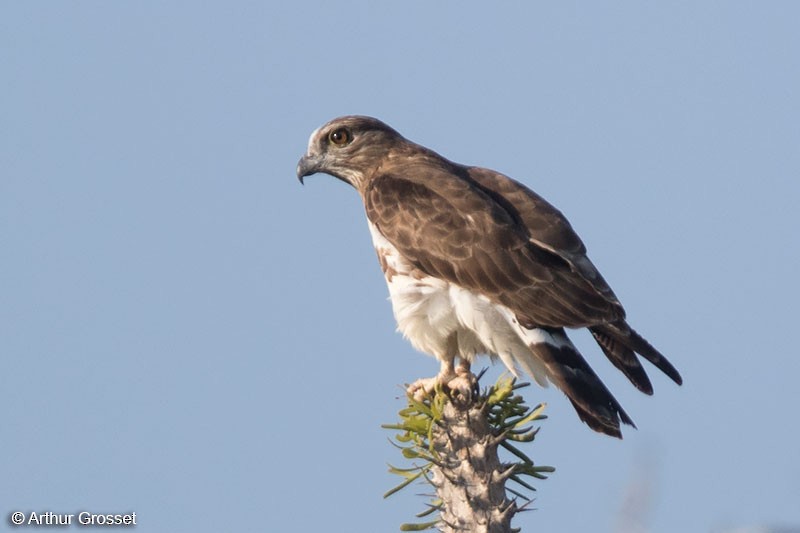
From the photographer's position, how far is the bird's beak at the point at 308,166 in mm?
9141

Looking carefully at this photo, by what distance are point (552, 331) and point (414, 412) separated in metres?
2.04

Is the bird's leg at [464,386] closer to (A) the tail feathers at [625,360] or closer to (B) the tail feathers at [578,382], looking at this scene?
(B) the tail feathers at [578,382]

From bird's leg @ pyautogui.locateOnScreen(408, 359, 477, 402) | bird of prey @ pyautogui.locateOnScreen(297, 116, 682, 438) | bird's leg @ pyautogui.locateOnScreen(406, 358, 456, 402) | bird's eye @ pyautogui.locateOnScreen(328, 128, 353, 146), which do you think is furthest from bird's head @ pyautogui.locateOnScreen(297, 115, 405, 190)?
bird's leg @ pyautogui.locateOnScreen(408, 359, 477, 402)

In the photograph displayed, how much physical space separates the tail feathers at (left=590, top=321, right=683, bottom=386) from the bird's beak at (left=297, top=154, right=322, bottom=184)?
346cm

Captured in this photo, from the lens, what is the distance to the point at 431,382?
5520 millimetres

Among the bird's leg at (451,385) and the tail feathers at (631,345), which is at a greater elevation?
the tail feathers at (631,345)

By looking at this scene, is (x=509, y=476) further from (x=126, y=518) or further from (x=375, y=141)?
(x=375, y=141)

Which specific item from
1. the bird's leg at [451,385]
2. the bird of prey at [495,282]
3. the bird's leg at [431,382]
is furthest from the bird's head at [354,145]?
the bird's leg at [451,385]

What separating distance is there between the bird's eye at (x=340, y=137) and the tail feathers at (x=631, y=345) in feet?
10.7

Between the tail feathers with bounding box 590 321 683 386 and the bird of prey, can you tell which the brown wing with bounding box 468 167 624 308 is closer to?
the bird of prey

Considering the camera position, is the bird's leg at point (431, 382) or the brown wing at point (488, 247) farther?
the brown wing at point (488, 247)

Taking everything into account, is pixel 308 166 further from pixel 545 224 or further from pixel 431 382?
pixel 431 382

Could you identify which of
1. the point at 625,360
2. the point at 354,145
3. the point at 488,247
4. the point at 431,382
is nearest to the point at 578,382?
the point at 625,360

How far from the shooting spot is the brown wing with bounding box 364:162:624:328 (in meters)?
6.51
